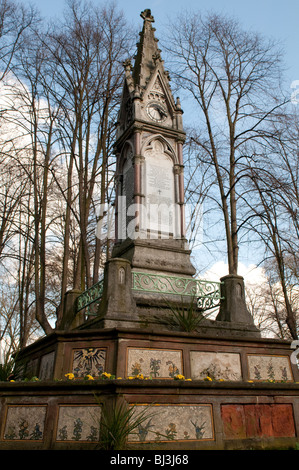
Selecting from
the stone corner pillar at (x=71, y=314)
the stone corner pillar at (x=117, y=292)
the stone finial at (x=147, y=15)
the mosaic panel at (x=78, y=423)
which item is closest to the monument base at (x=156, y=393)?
the mosaic panel at (x=78, y=423)

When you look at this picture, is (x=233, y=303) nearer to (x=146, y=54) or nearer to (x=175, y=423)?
(x=175, y=423)

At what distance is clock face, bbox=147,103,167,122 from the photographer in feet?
39.0

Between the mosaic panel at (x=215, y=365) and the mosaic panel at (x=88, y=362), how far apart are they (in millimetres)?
1698

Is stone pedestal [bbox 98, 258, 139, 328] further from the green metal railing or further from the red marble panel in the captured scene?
the red marble panel

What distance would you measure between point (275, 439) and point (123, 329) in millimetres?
3057

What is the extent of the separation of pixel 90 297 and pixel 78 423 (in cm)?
381

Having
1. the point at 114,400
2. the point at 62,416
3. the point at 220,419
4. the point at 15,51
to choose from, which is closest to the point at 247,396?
the point at 220,419

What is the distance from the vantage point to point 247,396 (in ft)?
22.0

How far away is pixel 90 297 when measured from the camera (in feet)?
31.0

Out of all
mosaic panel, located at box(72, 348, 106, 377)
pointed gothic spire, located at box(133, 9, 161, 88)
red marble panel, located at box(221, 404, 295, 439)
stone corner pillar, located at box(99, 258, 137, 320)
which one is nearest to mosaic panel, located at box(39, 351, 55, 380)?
mosaic panel, located at box(72, 348, 106, 377)

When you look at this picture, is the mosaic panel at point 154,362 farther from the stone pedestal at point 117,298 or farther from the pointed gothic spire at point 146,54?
the pointed gothic spire at point 146,54

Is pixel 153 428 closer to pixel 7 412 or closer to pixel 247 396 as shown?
pixel 247 396

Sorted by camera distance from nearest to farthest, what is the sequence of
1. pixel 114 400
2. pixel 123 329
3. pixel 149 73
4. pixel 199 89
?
pixel 114 400 → pixel 123 329 → pixel 149 73 → pixel 199 89

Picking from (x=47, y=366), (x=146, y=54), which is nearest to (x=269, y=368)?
(x=47, y=366)
